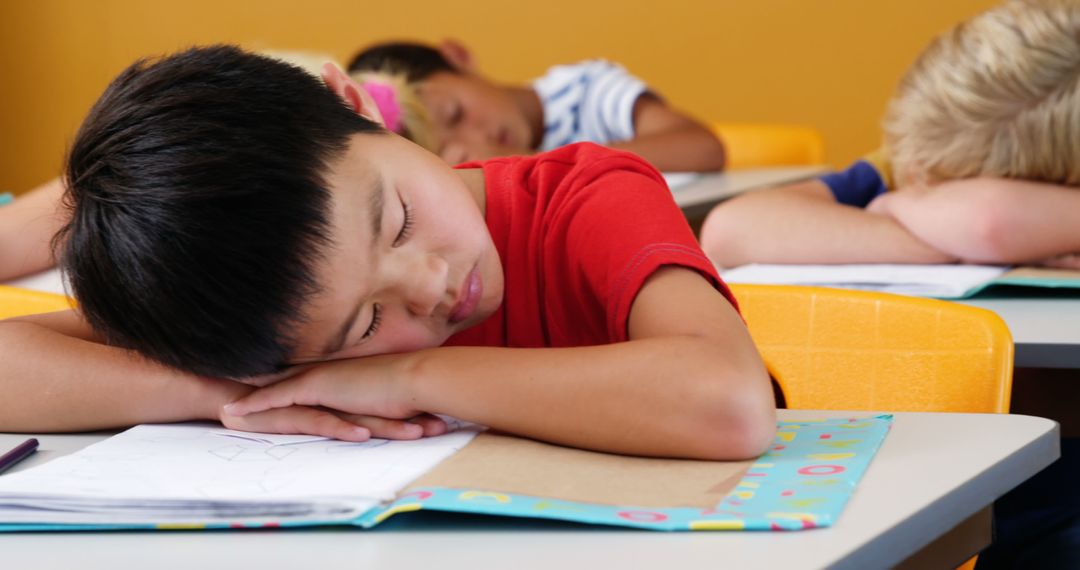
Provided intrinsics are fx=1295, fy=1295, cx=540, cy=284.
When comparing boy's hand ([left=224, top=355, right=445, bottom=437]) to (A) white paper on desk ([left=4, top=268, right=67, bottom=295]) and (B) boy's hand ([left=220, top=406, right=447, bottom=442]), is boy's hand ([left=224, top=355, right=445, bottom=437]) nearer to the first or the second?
(B) boy's hand ([left=220, top=406, right=447, bottom=442])

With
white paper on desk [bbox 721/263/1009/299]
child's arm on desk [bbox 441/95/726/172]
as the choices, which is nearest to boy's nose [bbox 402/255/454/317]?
white paper on desk [bbox 721/263/1009/299]

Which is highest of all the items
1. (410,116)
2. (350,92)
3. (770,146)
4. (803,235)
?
(350,92)

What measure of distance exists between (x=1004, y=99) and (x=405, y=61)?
5.10ft

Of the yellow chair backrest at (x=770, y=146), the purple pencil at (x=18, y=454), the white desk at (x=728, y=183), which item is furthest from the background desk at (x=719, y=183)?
the purple pencil at (x=18, y=454)

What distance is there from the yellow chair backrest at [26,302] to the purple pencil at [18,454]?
0.30m

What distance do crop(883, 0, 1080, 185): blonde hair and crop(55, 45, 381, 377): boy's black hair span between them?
3.06ft

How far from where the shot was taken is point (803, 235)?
1.57m

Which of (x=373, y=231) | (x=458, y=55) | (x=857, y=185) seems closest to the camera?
(x=373, y=231)

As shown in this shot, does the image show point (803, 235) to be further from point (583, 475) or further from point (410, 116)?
point (583, 475)

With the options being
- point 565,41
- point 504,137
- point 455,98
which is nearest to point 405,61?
point 455,98

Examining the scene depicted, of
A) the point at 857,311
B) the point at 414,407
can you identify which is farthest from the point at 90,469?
the point at 857,311

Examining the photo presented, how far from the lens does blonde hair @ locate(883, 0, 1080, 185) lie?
1.48m

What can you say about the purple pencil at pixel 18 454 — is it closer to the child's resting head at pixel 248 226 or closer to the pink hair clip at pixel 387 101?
the child's resting head at pixel 248 226

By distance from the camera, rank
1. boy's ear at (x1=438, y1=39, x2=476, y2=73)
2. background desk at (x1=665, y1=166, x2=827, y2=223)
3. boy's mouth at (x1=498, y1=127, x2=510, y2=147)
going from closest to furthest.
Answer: background desk at (x1=665, y1=166, x2=827, y2=223) → boy's mouth at (x1=498, y1=127, x2=510, y2=147) → boy's ear at (x1=438, y1=39, x2=476, y2=73)
